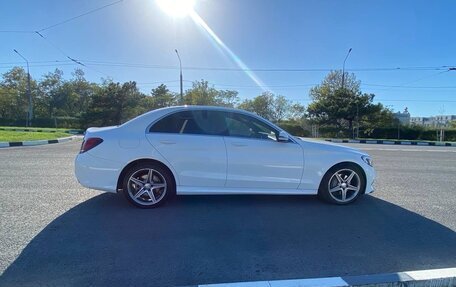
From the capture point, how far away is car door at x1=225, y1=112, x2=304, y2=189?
433 centimetres

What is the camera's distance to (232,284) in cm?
241

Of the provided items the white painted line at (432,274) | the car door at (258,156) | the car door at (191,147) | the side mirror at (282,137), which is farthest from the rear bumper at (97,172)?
the white painted line at (432,274)

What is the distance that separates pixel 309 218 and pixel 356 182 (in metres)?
1.25

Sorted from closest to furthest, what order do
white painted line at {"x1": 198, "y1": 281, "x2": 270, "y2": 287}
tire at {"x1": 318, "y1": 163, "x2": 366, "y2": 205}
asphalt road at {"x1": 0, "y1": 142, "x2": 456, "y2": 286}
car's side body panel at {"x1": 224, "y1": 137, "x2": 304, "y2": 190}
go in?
white painted line at {"x1": 198, "y1": 281, "x2": 270, "y2": 287}
asphalt road at {"x1": 0, "y1": 142, "x2": 456, "y2": 286}
car's side body panel at {"x1": 224, "y1": 137, "x2": 304, "y2": 190}
tire at {"x1": 318, "y1": 163, "x2": 366, "y2": 205}

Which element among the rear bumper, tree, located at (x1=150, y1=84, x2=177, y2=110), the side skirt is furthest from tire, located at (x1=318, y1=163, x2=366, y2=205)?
tree, located at (x1=150, y1=84, x2=177, y2=110)

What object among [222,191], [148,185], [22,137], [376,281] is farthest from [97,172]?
[22,137]

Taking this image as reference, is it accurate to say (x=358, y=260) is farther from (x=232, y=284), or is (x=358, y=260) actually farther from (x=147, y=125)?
(x=147, y=125)

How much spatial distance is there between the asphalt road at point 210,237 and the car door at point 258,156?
0.42 metres

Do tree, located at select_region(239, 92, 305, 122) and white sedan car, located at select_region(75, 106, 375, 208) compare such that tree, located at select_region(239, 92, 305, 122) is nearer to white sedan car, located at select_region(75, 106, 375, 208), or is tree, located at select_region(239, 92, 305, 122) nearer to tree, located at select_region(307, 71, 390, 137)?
tree, located at select_region(307, 71, 390, 137)

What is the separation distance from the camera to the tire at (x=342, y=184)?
4.62 metres

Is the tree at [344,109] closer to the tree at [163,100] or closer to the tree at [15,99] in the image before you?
the tree at [163,100]

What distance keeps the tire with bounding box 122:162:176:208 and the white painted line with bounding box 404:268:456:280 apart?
3070mm

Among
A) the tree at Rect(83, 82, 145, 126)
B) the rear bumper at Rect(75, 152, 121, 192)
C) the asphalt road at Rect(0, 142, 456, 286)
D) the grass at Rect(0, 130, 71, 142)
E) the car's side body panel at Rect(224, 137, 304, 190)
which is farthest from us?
the tree at Rect(83, 82, 145, 126)

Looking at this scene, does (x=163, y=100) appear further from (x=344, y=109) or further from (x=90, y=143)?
(x=90, y=143)
